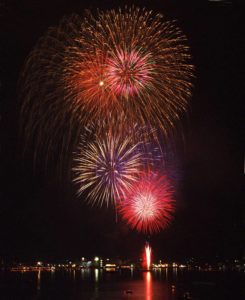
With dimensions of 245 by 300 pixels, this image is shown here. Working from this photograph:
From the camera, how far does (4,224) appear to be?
6383 inches

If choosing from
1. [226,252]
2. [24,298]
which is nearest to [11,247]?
[226,252]

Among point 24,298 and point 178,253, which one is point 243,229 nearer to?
point 178,253

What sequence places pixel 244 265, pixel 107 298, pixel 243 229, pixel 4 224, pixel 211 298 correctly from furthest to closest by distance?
pixel 244 265
pixel 4 224
pixel 243 229
pixel 107 298
pixel 211 298

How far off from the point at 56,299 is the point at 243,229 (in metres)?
77.6

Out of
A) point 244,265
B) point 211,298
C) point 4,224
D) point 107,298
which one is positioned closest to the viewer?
point 211,298

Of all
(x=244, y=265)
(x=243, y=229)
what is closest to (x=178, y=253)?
(x=244, y=265)

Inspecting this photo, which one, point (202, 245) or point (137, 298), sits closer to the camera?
point (137, 298)

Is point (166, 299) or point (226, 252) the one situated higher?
point (226, 252)

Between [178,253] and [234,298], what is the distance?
417ft

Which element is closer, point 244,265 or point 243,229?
point 243,229

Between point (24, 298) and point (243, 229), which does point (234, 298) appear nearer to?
point (24, 298)

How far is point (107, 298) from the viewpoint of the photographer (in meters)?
72.9

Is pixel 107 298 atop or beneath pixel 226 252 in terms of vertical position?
beneath

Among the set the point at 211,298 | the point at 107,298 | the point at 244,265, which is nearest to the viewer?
the point at 211,298
